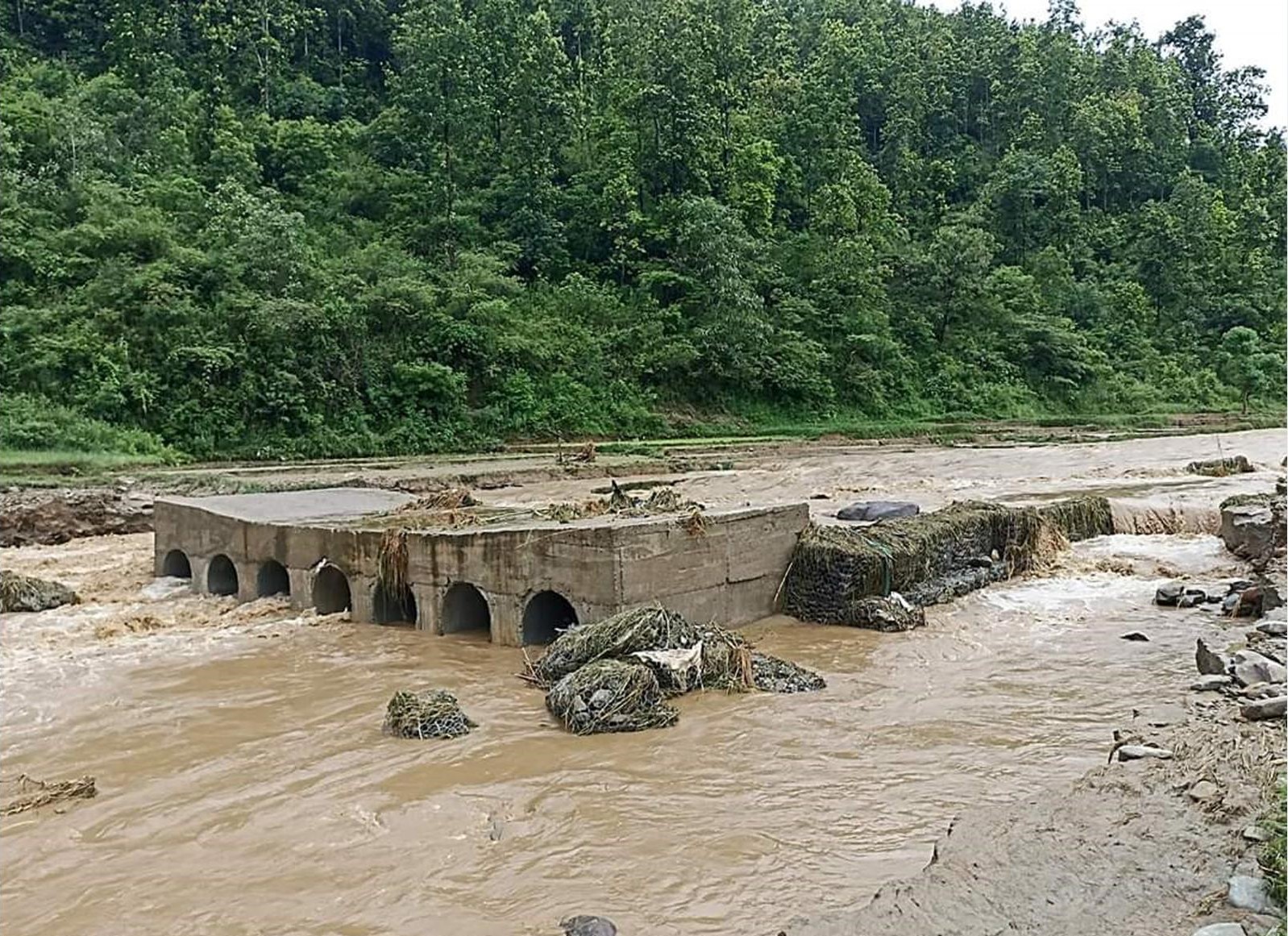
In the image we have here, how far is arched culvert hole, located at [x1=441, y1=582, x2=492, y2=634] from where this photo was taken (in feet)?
42.2

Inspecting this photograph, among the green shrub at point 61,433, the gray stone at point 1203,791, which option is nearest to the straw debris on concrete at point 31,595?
the green shrub at point 61,433

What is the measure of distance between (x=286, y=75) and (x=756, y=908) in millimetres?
54154

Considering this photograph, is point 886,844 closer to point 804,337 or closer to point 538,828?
point 538,828

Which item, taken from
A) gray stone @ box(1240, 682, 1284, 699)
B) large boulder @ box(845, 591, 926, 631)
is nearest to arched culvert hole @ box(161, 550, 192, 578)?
large boulder @ box(845, 591, 926, 631)

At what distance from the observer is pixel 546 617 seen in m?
12.6

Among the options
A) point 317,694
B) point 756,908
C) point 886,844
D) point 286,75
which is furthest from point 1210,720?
point 286,75

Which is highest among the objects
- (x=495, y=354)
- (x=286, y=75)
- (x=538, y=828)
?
(x=286, y=75)

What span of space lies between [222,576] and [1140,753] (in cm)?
1298

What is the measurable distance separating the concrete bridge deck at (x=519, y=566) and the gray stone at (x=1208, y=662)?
480cm

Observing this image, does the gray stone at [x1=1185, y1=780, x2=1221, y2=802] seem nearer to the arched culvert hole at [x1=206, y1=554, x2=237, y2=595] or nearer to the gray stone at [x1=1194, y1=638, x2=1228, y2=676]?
the gray stone at [x1=1194, y1=638, x2=1228, y2=676]

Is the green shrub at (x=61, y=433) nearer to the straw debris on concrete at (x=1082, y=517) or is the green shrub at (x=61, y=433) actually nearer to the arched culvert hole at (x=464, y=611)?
the arched culvert hole at (x=464, y=611)

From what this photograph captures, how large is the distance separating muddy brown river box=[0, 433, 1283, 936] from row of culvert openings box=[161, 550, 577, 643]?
46 cm

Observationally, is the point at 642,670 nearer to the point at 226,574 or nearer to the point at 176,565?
the point at 226,574

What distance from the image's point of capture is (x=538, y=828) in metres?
7.19
